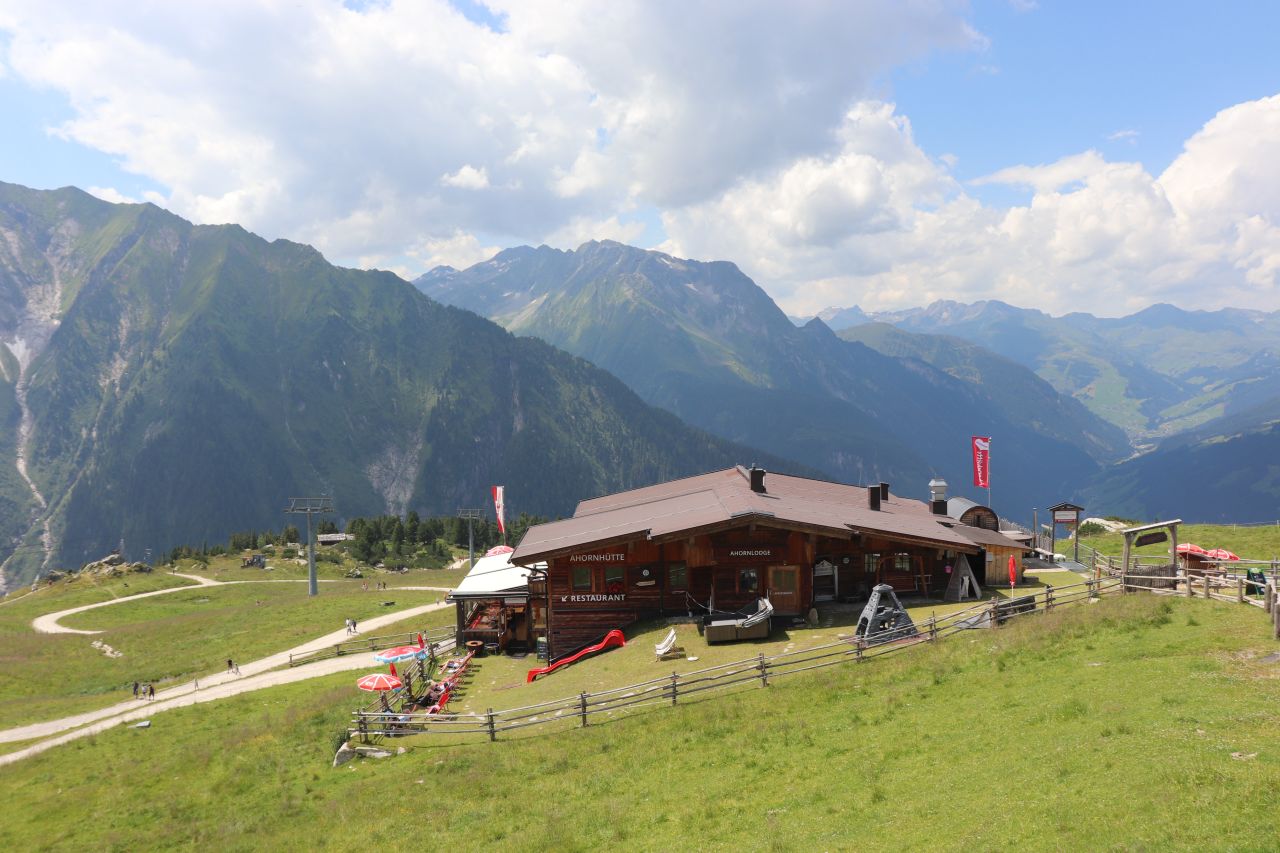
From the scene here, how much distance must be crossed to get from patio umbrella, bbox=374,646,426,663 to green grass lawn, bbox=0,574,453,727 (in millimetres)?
23524

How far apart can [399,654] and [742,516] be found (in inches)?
749

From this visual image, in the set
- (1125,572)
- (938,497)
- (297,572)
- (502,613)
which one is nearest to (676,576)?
(502,613)

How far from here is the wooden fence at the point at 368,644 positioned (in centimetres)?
5128

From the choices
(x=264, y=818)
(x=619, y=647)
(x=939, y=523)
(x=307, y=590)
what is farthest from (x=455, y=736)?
(x=307, y=590)

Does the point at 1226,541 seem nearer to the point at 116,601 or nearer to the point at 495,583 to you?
the point at 495,583

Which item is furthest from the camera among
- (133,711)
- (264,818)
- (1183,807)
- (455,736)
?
(133,711)

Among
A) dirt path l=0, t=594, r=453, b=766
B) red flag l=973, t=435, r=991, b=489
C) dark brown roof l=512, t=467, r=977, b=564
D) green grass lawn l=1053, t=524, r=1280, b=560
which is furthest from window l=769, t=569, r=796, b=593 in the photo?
green grass lawn l=1053, t=524, r=1280, b=560

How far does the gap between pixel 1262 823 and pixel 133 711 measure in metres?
51.5

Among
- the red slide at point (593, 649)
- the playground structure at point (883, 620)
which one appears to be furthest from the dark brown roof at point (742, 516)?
the playground structure at point (883, 620)

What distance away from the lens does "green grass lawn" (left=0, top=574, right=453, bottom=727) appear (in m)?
51.4

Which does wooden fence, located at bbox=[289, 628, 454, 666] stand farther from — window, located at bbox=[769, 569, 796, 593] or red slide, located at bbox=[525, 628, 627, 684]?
window, located at bbox=[769, 569, 796, 593]

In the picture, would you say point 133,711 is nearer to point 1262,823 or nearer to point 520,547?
point 520,547

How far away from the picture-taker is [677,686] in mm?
26984

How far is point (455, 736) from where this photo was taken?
91.4ft
